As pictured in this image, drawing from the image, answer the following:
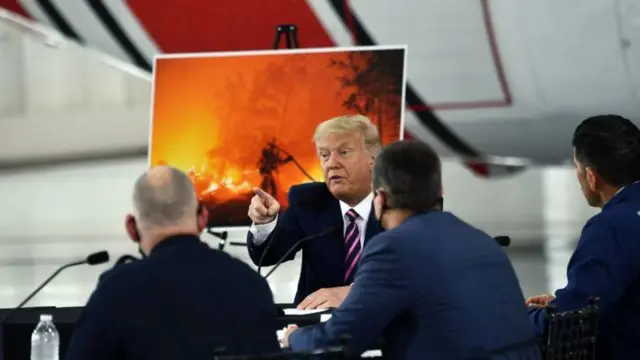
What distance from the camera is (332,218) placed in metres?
3.86

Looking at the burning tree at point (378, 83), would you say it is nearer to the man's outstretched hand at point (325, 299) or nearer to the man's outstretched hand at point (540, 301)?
the man's outstretched hand at point (325, 299)

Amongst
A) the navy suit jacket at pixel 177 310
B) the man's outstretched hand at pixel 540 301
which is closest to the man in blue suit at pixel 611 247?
the man's outstretched hand at pixel 540 301

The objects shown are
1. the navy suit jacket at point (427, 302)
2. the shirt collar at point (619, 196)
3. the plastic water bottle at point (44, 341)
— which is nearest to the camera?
the navy suit jacket at point (427, 302)

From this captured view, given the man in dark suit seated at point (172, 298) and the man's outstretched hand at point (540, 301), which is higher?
the man in dark suit seated at point (172, 298)

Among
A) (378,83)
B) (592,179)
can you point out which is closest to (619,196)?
(592,179)

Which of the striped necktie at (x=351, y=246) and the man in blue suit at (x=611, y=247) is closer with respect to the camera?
the man in blue suit at (x=611, y=247)

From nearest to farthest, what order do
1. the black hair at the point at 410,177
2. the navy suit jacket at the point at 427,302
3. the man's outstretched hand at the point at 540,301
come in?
1. the navy suit jacket at the point at 427,302
2. the black hair at the point at 410,177
3. the man's outstretched hand at the point at 540,301

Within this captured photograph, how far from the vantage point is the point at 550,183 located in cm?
2142

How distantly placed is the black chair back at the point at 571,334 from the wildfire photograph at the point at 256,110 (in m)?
2.18

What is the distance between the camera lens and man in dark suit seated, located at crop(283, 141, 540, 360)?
2.56 meters

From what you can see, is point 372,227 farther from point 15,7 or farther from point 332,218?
point 15,7

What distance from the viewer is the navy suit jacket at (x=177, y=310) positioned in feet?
7.30

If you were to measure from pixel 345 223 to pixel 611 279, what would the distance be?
1.03m

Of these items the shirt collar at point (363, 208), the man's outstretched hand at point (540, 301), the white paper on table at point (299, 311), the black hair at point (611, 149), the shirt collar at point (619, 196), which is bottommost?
the white paper on table at point (299, 311)
